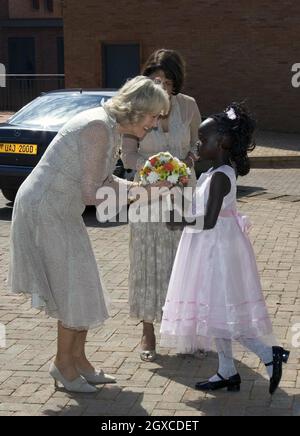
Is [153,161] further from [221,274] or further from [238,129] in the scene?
[221,274]

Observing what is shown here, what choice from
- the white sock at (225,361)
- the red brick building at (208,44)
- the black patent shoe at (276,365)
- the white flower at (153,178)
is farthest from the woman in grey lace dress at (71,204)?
the red brick building at (208,44)

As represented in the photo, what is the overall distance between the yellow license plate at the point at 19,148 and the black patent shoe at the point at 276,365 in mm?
6703

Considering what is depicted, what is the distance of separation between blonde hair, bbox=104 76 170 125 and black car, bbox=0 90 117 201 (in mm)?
6239

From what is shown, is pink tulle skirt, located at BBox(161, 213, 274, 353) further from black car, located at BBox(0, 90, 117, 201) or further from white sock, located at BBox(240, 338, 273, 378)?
black car, located at BBox(0, 90, 117, 201)

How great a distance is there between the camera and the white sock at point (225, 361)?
5344mm

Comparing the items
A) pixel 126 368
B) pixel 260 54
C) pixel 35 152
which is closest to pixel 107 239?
pixel 35 152

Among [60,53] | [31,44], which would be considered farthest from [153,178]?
[31,44]

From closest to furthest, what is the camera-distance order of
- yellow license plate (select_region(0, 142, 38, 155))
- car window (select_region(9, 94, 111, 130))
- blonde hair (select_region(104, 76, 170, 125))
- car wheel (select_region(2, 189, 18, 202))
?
blonde hair (select_region(104, 76, 170, 125))
yellow license plate (select_region(0, 142, 38, 155))
car window (select_region(9, 94, 111, 130))
car wheel (select_region(2, 189, 18, 202))

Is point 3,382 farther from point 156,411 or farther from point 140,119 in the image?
point 140,119

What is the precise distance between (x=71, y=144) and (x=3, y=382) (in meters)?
1.61

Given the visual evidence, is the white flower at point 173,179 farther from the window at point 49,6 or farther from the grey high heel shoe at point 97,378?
the window at point 49,6

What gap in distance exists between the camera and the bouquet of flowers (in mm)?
5262

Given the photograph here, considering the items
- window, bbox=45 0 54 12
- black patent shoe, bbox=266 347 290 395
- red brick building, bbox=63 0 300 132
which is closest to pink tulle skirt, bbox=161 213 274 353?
black patent shoe, bbox=266 347 290 395
